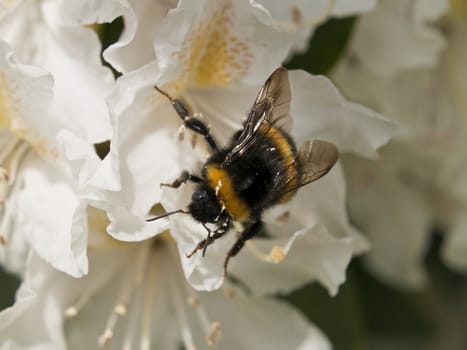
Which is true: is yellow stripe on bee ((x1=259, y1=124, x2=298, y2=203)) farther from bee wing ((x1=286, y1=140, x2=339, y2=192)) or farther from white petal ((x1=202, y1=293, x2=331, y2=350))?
white petal ((x1=202, y1=293, x2=331, y2=350))

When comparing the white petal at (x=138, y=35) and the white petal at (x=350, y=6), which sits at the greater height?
the white petal at (x=138, y=35)

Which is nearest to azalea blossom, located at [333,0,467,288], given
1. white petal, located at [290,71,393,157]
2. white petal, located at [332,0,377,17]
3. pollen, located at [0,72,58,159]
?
white petal, located at [332,0,377,17]

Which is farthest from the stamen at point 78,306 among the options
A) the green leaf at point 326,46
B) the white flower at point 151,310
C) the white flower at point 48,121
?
A: the green leaf at point 326,46

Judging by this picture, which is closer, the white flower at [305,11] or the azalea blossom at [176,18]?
the azalea blossom at [176,18]

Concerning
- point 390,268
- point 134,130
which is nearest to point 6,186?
point 134,130

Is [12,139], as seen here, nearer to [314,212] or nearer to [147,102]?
[147,102]

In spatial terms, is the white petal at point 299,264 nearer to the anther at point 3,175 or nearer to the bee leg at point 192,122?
the bee leg at point 192,122
